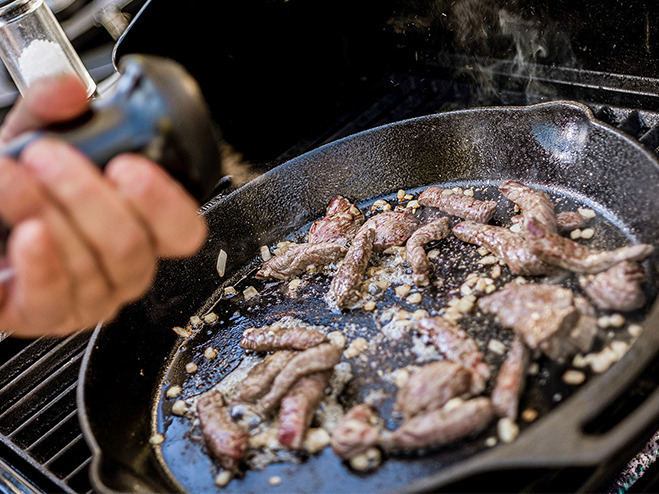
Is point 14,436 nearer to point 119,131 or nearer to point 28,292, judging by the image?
point 28,292

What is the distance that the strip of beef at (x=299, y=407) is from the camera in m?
1.81

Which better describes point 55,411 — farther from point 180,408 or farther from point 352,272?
point 352,272

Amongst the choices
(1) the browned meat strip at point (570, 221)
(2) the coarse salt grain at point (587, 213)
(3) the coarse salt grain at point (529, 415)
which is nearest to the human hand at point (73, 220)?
(3) the coarse salt grain at point (529, 415)

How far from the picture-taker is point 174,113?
128 cm

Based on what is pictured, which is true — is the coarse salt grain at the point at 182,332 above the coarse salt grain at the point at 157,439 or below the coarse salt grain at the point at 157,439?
above

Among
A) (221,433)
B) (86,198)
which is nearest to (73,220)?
(86,198)

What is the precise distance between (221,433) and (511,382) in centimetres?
90

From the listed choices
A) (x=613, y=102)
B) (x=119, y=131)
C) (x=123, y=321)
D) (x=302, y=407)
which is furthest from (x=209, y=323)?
(x=613, y=102)

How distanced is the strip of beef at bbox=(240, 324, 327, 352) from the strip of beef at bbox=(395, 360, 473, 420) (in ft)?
1.40

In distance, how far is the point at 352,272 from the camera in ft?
7.57

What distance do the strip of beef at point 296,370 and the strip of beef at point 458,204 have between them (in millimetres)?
864

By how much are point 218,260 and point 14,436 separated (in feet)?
3.46

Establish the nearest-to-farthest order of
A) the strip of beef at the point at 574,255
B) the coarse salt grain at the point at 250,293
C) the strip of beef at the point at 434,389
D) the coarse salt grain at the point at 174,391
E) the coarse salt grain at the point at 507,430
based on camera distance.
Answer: the coarse salt grain at the point at 507,430, the strip of beef at the point at 434,389, the strip of beef at the point at 574,255, the coarse salt grain at the point at 174,391, the coarse salt grain at the point at 250,293

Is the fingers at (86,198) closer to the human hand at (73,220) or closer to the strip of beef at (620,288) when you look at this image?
the human hand at (73,220)
